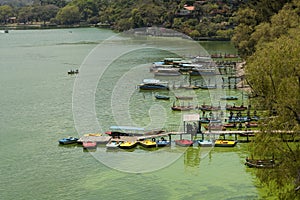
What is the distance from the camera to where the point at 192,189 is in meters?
16.6

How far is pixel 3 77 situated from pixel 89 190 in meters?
26.7

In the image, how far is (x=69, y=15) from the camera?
370 feet

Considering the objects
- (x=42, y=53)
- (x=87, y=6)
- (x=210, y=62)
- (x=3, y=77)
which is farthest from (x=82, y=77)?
(x=87, y=6)

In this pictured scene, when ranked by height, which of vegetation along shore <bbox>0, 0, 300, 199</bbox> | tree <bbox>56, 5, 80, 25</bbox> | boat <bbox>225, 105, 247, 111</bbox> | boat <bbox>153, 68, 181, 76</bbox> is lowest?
boat <bbox>225, 105, 247, 111</bbox>

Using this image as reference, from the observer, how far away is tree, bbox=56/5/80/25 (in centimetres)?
11231

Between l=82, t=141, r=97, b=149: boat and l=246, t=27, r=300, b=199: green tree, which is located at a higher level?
l=246, t=27, r=300, b=199: green tree

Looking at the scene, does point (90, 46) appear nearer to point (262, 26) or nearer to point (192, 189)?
point (262, 26)

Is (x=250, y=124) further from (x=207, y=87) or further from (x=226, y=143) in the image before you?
(x=207, y=87)

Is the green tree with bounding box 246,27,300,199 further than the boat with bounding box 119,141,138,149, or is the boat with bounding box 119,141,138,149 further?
the boat with bounding box 119,141,138,149

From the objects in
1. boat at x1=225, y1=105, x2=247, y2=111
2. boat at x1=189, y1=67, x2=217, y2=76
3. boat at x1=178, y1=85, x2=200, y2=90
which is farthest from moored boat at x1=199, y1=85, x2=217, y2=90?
boat at x1=225, y1=105, x2=247, y2=111

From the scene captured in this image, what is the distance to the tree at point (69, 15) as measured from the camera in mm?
112312

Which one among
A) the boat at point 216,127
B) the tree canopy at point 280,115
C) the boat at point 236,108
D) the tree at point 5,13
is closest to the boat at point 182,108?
the boat at point 236,108

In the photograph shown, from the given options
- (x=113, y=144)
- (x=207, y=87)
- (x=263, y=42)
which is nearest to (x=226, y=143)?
Result: (x=113, y=144)

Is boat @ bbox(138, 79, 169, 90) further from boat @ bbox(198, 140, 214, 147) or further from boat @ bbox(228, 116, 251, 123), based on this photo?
boat @ bbox(198, 140, 214, 147)
